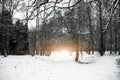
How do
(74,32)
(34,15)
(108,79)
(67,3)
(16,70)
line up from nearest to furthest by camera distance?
1. (34,15)
2. (67,3)
3. (108,79)
4. (16,70)
5. (74,32)

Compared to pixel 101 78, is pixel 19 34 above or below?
above

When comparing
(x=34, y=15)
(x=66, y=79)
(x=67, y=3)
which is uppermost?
(x=67, y=3)

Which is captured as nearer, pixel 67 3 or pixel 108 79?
pixel 67 3

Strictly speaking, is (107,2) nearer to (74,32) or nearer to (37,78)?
(37,78)

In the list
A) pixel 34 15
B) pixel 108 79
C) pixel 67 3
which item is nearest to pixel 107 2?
pixel 67 3

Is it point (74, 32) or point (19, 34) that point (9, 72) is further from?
point (19, 34)

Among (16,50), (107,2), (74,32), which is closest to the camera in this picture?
(107,2)

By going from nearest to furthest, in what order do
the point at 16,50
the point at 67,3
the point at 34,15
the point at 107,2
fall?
1. the point at 34,15
2. the point at 67,3
3. the point at 107,2
4. the point at 16,50

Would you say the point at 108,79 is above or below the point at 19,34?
below

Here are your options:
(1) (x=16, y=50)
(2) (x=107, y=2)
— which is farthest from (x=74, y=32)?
(2) (x=107, y=2)

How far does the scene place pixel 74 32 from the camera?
28578mm

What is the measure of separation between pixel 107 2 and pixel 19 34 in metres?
34.4

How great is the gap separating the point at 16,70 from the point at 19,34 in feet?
83.1

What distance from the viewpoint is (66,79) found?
13.9 m
